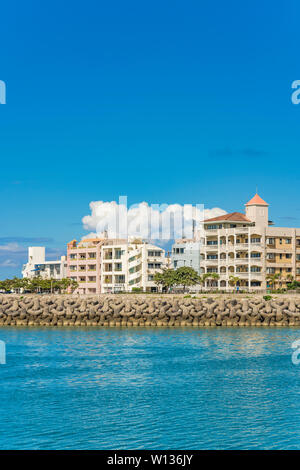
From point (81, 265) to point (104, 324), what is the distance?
46.7 m

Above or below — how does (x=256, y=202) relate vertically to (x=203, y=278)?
above

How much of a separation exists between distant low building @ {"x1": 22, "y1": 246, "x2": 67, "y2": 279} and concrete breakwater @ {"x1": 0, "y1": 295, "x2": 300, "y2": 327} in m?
54.6

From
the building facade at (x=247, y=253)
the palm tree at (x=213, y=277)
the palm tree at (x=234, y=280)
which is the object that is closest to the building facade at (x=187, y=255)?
the building facade at (x=247, y=253)

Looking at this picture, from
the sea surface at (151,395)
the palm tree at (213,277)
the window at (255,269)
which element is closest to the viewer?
the sea surface at (151,395)

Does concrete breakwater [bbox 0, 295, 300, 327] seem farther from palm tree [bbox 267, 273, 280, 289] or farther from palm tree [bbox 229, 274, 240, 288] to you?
palm tree [bbox 229, 274, 240, 288]

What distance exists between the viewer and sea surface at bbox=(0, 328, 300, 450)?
781 inches

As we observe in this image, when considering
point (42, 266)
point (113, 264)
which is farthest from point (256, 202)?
point (42, 266)

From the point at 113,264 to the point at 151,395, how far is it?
7017cm

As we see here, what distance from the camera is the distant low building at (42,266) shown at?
114 m

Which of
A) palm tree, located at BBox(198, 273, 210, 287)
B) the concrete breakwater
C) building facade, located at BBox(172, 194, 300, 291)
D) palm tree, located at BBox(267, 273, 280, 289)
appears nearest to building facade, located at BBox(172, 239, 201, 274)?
building facade, located at BBox(172, 194, 300, 291)

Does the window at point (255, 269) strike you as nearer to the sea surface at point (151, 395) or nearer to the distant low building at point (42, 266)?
Answer: the sea surface at point (151, 395)

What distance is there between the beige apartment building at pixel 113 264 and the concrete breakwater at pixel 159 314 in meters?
32.1

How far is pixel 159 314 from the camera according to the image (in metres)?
55.1

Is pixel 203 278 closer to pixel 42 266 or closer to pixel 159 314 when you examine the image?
pixel 159 314
